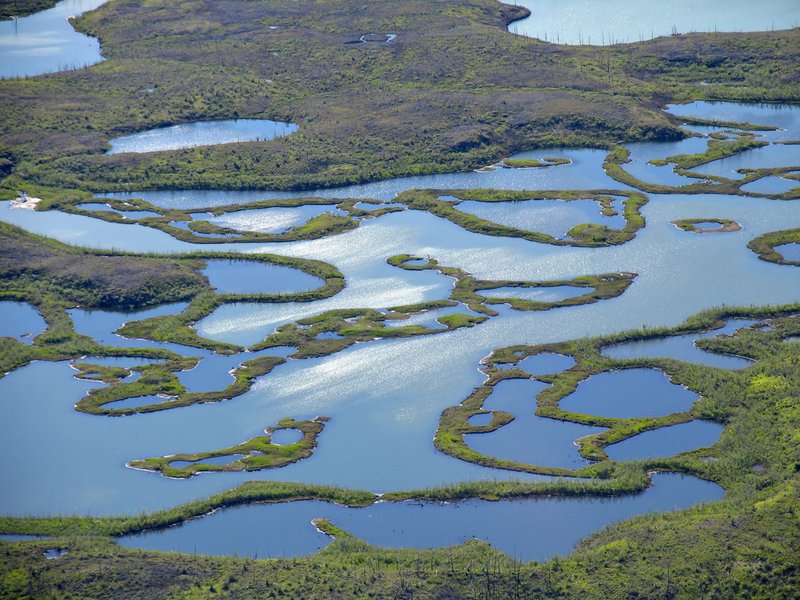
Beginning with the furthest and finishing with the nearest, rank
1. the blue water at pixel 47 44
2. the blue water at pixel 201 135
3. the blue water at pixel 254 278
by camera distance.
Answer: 1. the blue water at pixel 47 44
2. the blue water at pixel 201 135
3. the blue water at pixel 254 278

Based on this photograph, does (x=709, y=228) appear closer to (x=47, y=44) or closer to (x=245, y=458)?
(x=245, y=458)

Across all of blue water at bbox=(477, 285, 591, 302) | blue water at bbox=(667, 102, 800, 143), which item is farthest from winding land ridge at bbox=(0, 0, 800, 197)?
blue water at bbox=(477, 285, 591, 302)

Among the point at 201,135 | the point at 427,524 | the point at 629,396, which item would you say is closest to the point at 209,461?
the point at 427,524

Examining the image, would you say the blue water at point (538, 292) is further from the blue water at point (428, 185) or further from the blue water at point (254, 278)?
the blue water at point (428, 185)

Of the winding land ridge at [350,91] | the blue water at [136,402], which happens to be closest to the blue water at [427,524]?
the blue water at [136,402]

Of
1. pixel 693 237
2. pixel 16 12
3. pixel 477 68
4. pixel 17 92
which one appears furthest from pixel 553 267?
pixel 16 12

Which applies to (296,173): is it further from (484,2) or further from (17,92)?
(484,2)
